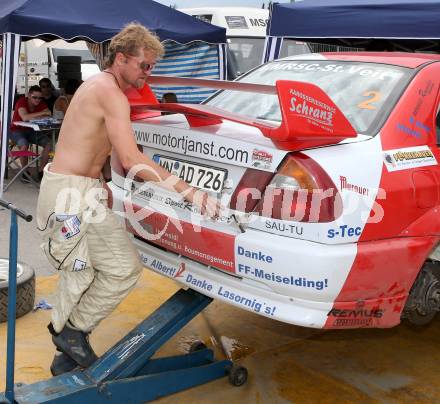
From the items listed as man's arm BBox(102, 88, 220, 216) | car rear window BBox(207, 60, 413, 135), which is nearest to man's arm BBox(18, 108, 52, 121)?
car rear window BBox(207, 60, 413, 135)

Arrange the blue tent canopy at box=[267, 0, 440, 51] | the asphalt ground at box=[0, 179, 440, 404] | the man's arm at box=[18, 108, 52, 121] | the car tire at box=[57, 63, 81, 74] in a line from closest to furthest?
1. the asphalt ground at box=[0, 179, 440, 404]
2. the blue tent canopy at box=[267, 0, 440, 51]
3. the man's arm at box=[18, 108, 52, 121]
4. the car tire at box=[57, 63, 81, 74]

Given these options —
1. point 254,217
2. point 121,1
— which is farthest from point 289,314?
point 121,1

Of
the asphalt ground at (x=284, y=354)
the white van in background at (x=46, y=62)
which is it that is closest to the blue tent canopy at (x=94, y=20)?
the asphalt ground at (x=284, y=354)

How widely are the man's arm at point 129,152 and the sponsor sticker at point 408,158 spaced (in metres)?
0.82

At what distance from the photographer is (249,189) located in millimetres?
2678

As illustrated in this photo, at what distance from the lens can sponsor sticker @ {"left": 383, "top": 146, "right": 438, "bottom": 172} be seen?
2.73 metres

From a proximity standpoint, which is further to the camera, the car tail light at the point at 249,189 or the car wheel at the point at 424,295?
the car wheel at the point at 424,295

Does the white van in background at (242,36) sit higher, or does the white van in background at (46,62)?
the white van in background at (242,36)

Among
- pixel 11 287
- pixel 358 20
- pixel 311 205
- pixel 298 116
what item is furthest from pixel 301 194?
pixel 358 20

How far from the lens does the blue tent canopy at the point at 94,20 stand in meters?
7.18

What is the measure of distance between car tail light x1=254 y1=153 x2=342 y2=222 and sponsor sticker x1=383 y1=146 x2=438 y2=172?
1.22ft

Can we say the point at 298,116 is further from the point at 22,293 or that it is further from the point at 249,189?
the point at 22,293

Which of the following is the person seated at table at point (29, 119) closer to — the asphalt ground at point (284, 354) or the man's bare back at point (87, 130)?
the asphalt ground at point (284, 354)

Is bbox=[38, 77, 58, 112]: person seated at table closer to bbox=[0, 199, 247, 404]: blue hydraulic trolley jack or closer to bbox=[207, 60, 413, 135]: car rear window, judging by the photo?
bbox=[207, 60, 413, 135]: car rear window
